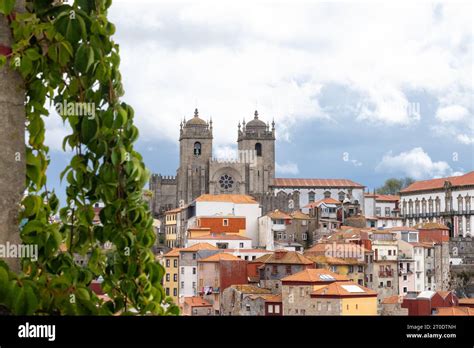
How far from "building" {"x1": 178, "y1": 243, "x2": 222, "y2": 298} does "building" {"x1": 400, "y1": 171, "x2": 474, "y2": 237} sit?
54.5 ft

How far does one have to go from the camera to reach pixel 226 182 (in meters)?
39.3

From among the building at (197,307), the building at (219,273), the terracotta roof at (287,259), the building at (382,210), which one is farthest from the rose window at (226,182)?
the building at (197,307)

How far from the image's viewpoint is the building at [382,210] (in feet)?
115

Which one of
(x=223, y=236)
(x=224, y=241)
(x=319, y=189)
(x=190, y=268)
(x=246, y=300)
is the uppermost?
(x=319, y=189)

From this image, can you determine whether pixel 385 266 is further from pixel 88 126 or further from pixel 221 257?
pixel 88 126

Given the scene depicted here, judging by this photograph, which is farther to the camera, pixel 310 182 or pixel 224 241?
pixel 310 182

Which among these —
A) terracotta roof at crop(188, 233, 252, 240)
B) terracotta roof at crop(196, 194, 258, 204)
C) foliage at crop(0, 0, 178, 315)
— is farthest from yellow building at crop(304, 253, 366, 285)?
foliage at crop(0, 0, 178, 315)

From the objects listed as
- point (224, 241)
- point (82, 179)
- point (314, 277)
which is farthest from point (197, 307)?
point (82, 179)

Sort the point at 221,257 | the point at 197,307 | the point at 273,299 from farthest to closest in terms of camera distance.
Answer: the point at 221,257
the point at 197,307
the point at 273,299

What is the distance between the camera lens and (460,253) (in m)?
32.1

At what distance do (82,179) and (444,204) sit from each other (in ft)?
123

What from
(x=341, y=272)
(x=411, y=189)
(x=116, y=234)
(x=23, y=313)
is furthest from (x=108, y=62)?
(x=411, y=189)

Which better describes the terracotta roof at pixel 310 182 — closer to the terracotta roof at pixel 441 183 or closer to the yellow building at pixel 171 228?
the terracotta roof at pixel 441 183
